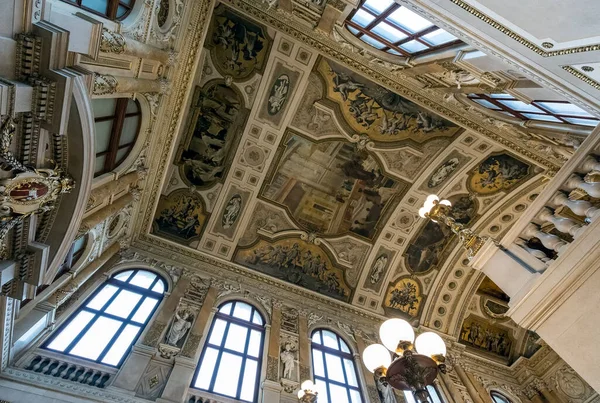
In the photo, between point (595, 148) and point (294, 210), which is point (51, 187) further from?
point (294, 210)

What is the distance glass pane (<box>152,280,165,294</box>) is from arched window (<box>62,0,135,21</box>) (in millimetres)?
7288

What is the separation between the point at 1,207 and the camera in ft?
11.9

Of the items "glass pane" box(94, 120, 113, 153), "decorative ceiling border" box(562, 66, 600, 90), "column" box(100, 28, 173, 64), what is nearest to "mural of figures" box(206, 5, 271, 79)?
"column" box(100, 28, 173, 64)

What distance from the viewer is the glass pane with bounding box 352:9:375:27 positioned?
7.52 metres

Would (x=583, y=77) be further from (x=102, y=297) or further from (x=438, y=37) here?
(x=102, y=297)

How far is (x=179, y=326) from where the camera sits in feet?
27.0

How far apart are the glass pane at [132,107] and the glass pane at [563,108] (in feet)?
29.6

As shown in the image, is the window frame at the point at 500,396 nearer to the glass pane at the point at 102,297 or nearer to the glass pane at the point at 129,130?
the glass pane at the point at 102,297

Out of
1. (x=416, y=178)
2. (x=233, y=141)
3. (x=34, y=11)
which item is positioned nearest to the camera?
(x=34, y=11)

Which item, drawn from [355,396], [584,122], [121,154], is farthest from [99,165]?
[584,122]

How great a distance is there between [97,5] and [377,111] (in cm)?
868

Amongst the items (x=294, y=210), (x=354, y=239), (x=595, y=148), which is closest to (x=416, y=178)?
(x=354, y=239)

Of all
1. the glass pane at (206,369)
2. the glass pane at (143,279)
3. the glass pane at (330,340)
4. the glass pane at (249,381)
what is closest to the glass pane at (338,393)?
the glass pane at (330,340)

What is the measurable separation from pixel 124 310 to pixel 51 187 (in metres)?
5.13
